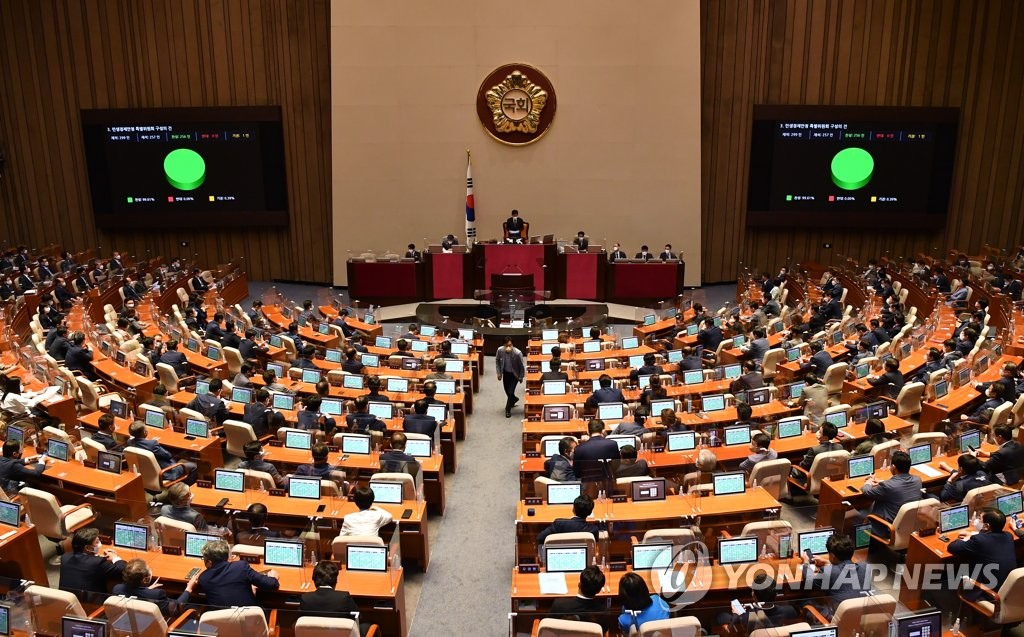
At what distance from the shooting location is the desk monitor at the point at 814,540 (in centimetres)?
660

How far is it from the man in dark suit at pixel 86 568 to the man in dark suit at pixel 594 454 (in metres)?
4.31

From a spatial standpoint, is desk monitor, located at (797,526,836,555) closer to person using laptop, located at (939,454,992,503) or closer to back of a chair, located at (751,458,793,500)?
back of a chair, located at (751,458,793,500)

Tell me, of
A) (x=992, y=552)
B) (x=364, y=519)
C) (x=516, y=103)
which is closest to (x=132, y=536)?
(x=364, y=519)

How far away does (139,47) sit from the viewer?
21906mm

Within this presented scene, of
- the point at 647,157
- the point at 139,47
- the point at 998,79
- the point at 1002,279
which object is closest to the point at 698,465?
the point at 1002,279

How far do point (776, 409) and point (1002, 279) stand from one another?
10281 mm

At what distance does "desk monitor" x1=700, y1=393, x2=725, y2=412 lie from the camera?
10.4 meters

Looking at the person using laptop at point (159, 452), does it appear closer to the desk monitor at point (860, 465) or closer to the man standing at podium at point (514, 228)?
the desk monitor at point (860, 465)

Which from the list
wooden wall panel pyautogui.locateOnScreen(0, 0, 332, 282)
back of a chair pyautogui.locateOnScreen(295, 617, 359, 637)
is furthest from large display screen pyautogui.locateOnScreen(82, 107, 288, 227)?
back of a chair pyautogui.locateOnScreen(295, 617, 359, 637)

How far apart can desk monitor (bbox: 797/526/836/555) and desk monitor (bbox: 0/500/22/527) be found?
276 inches

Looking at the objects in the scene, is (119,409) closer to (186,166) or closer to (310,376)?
(310,376)

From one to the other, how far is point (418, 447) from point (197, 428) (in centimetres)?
297

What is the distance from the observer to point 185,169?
22.3m

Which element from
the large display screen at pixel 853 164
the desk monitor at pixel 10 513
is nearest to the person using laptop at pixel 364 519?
the desk monitor at pixel 10 513
